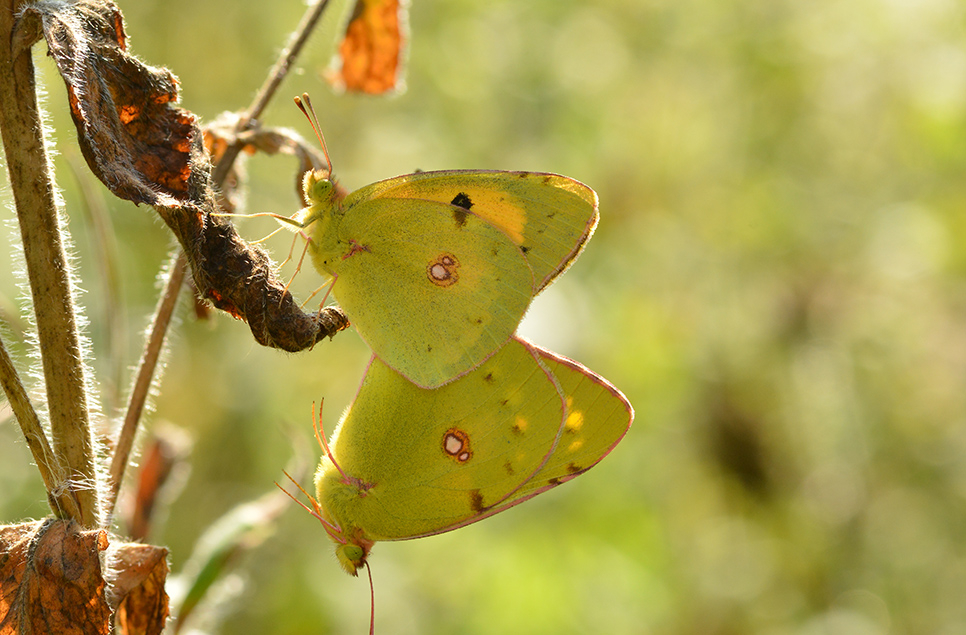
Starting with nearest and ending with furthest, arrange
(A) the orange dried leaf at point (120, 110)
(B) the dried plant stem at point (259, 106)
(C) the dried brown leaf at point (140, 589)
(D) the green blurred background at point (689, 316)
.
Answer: (A) the orange dried leaf at point (120, 110), (C) the dried brown leaf at point (140, 589), (B) the dried plant stem at point (259, 106), (D) the green blurred background at point (689, 316)

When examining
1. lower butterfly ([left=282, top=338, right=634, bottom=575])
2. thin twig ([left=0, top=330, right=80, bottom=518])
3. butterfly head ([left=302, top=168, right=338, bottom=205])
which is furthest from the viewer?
butterfly head ([left=302, top=168, right=338, bottom=205])

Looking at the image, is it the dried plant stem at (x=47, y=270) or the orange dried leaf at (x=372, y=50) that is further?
the orange dried leaf at (x=372, y=50)

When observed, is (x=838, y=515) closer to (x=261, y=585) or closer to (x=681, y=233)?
(x=681, y=233)

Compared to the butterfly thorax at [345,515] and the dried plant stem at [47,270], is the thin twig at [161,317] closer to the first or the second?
the dried plant stem at [47,270]

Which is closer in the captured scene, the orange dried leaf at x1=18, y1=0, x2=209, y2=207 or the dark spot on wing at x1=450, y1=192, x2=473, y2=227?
the orange dried leaf at x1=18, y1=0, x2=209, y2=207

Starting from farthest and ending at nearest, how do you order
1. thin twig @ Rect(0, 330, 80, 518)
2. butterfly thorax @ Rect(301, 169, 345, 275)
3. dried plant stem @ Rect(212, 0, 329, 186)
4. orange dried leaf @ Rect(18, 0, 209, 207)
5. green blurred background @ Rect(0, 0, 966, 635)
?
green blurred background @ Rect(0, 0, 966, 635) < butterfly thorax @ Rect(301, 169, 345, 275) < dried plant stem @ Rect(212, 0, 329, 186) < thin twig @ Rect(0, 330, 80, 518) < orange dried leaf @ Rect(18, 0, 209, 207)

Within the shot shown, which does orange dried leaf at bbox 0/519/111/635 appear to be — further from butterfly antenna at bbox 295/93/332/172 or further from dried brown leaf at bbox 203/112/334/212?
butterfly antenna at bbox 295/93/332/172

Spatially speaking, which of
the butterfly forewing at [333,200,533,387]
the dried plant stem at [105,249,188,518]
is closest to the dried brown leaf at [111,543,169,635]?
the dried plant stem at [105,249,188,518]

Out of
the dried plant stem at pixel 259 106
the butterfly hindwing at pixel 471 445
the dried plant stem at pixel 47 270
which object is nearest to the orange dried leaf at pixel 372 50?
the dried plant stem at pixel 259 106
